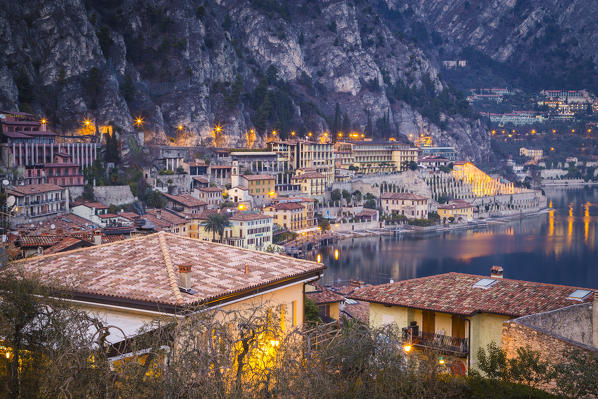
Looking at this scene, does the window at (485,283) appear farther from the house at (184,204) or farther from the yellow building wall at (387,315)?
the house at (184,204)

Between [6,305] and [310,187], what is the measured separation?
95.7m

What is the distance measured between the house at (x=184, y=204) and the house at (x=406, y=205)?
4062 cm

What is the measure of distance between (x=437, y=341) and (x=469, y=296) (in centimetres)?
164

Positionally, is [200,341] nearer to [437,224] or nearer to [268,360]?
[268,360]

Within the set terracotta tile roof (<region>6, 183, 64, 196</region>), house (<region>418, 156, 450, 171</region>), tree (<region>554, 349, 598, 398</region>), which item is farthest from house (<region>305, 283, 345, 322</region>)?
house (<region>418, 156, 450, 171</region>)

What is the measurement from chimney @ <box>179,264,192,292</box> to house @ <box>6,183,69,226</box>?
1758 inches

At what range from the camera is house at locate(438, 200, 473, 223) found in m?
119

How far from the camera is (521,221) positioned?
127 metres

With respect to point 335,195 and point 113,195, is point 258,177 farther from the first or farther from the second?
point 113,195

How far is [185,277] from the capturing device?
12.4 meters

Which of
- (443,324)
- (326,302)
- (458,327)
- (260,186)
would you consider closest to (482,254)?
(260,186)

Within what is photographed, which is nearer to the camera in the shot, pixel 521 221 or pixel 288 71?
pixel 521 221

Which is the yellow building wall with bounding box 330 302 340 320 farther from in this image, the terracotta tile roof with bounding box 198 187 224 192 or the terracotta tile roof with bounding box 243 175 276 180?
the terracotta tile roof with bounding box 243 175 276 180

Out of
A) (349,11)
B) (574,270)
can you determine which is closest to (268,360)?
(574,270)
